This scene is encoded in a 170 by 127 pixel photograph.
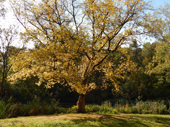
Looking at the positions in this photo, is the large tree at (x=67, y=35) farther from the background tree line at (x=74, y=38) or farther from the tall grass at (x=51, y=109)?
the tall grass at (x=51, y=109)

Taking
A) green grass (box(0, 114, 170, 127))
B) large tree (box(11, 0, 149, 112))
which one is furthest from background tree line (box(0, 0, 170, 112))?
green grass (box(0, 114, 170, 127))

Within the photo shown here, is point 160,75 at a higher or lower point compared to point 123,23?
lower

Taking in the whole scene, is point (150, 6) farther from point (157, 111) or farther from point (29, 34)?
point (157, 111)

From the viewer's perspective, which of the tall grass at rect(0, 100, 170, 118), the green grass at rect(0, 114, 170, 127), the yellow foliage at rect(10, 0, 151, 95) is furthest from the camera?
the tall grass at rect(0, 100, 170, 118)

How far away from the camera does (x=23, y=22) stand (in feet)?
29.3

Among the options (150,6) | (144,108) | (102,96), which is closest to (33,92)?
(102,96)

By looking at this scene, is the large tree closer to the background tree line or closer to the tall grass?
the background tree line

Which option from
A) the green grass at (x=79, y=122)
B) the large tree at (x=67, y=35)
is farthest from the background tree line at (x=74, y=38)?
the green grass at (x=79, y=122)

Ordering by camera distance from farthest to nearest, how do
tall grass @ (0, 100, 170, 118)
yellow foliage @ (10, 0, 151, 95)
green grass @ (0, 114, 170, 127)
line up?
tall grass @ (0, 100, 170, 118) → yellow foliage @ (10, 0, 151, 95) → green grass @ (0, 114, 170, 127)

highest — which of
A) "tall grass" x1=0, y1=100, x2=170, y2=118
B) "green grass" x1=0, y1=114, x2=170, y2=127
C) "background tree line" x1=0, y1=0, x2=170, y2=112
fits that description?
"background tree line" x1=0, y1=0, x2=170, y2=112

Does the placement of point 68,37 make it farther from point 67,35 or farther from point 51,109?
point 51,109

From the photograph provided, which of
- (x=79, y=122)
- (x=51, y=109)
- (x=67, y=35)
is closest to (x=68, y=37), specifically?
(x=67, y=35)

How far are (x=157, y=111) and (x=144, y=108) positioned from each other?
0.99m

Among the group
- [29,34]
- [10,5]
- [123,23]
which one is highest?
[10,5]
